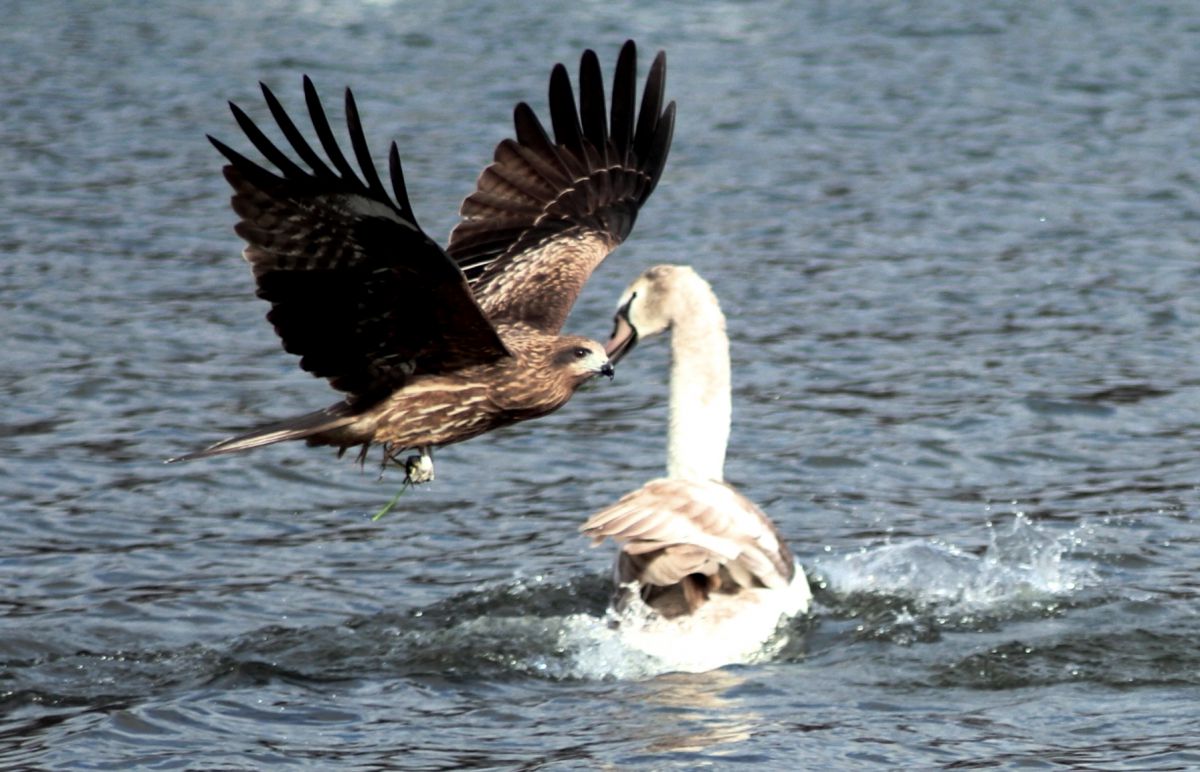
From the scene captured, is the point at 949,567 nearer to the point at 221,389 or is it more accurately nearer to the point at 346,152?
the point at 221,389

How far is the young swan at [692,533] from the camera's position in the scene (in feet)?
22.7

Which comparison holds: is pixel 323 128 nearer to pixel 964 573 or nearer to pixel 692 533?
pixel 692 533

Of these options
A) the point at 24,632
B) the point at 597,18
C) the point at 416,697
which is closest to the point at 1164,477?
the point at 416,697

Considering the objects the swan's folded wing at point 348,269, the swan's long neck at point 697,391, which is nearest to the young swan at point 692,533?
the swan's long neck at point 697,391

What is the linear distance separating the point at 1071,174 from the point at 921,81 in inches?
138

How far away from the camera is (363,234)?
253 inches

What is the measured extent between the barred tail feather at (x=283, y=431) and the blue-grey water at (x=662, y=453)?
811 mm

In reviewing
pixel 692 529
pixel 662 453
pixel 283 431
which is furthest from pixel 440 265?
pixel 662 453

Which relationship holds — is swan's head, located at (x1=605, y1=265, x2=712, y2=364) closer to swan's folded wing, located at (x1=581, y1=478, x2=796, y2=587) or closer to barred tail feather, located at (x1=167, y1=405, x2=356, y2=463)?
swan's folded wing, located at (x1=581, y1=478, x2=796, y2=587)

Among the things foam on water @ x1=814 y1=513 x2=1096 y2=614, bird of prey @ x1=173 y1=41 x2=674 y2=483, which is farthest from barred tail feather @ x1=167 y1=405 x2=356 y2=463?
foam on water @ x1=814 y1=513 x2=1096 y2=614

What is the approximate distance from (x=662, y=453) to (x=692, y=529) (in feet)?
9.83

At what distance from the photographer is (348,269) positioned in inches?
259

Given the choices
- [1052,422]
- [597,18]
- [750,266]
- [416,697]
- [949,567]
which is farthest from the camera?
[597,18]

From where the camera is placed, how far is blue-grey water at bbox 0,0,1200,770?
658cm
